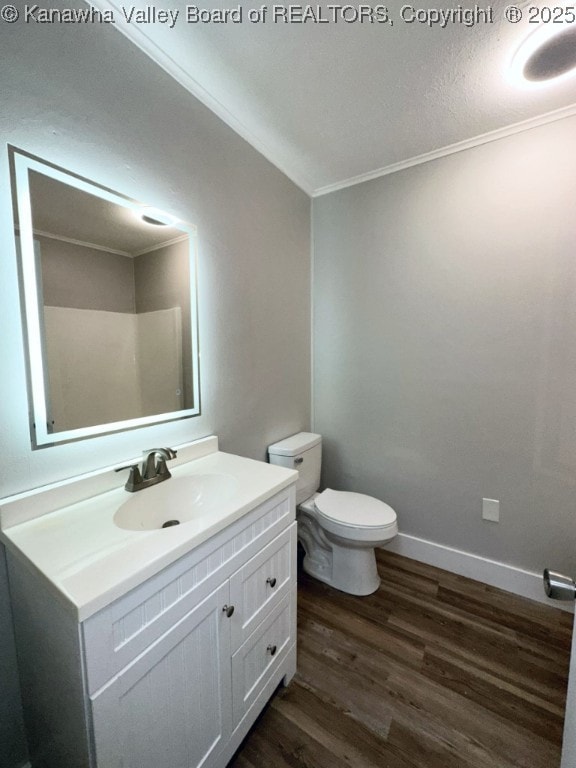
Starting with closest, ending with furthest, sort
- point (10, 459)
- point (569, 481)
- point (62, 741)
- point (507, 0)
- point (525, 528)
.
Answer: point (62, 741) → point (10, 459) → point (507, 0) → point (569, 481) → point (525, 528)

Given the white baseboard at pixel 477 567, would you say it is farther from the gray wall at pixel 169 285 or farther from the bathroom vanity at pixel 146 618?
the gray wall at pixel 169 285

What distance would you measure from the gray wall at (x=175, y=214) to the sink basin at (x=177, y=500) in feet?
0.59

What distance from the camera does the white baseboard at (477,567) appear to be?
1.63 m

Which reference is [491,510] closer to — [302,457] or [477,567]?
[477,567]

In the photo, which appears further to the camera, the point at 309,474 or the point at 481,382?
the point at 309,474

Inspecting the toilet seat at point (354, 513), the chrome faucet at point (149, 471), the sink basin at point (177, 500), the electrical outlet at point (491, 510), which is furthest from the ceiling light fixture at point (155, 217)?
the electrical outlet at point (491, 510)

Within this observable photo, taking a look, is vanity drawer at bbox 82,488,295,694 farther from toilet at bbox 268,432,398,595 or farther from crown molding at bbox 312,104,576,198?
crown molding at bbox 312,104,576,198

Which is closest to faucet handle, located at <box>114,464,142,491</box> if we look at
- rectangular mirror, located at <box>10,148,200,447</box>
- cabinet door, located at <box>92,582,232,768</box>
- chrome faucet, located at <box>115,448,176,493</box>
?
chrome faucet, located at <box>115,448,176,493</box>

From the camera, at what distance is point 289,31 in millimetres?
1075

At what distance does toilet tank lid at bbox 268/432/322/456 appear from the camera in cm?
177

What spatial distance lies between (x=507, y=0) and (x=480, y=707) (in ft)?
8.03

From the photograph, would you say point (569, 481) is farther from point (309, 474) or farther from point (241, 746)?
point (241, 746)

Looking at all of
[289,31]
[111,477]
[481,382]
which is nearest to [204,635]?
[111,477]

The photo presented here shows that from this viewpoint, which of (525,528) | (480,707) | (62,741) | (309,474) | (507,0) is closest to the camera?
(62,741)
